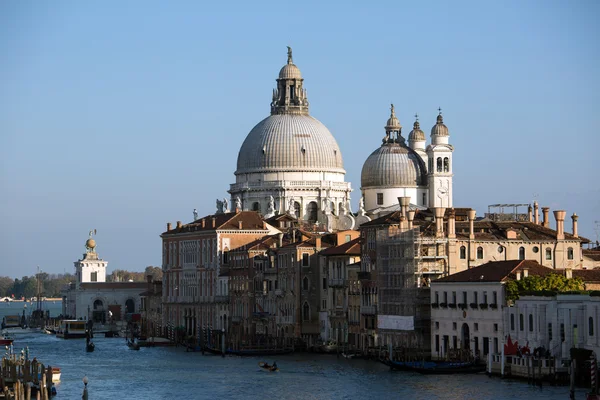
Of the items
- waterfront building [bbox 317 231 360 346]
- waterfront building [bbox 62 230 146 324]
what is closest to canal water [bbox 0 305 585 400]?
waterfront building [bbox 317 231 360 346]

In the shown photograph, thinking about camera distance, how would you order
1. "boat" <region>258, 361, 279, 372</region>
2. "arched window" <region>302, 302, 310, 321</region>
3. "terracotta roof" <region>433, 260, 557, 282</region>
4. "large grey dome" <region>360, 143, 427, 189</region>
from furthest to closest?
"large grey dome" <region>360, 143, 427, 189</region> < "arched window" <region>302, 302, 310, 321</region> < "boat" <region>258, 361, 279, 372</region> < "terracotta roof" <region>433, 260, 557, 282</region>

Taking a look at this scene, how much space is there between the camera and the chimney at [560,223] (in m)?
72.2

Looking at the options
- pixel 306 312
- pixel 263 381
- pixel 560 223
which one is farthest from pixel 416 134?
pixel 263 381

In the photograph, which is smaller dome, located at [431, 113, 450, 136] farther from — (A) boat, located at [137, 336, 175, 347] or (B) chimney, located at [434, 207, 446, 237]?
(B) chimney, located at [434, 207, 446, 237]

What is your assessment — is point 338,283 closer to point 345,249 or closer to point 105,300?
point 345,249

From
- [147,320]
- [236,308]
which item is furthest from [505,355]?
[147,320]

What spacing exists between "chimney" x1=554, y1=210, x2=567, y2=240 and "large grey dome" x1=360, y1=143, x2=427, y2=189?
113ft

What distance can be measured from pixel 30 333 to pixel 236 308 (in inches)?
1284

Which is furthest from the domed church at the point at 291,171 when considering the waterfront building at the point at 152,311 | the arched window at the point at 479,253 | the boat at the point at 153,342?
the arched window at the point at 479,253

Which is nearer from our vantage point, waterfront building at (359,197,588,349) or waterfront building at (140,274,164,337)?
waterfront building at (359,197,588,349)

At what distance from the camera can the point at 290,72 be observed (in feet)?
381

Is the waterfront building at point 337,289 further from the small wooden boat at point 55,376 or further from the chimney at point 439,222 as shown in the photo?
the small wooden boat at point 55,376

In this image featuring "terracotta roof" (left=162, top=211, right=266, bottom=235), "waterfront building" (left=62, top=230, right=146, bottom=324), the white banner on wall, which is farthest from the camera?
"waterfront building" (left=62, top=230, right=146, bottom=324)

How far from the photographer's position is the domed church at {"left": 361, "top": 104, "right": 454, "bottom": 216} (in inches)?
4107
